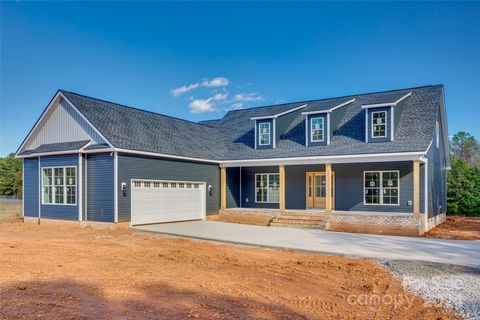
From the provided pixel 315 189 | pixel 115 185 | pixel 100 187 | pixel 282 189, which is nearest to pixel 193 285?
pixel 115 185

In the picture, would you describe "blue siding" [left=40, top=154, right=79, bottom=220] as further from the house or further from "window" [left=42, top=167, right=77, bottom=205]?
"window" [left=42, top=167, right=77, bottom=205]

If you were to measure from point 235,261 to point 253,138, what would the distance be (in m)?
12.3

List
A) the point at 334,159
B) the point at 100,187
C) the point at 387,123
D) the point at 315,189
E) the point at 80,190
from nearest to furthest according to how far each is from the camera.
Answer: the point at 100,187 < the point at 80,190 < the point at 334,159 < the point at 387,123 < the point at 315,189

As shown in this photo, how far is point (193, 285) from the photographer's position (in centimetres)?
632

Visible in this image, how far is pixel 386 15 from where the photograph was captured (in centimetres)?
1673

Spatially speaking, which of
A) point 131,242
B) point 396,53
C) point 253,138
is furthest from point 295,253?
point 396,53

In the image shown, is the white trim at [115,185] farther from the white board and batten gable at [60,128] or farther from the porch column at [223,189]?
the porch column at [223,189]

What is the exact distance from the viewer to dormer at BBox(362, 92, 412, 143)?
15.8m

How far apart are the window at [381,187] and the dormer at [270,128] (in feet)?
16.0

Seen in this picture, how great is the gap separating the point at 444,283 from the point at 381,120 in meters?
10.7

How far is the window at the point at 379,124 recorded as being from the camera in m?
16.1

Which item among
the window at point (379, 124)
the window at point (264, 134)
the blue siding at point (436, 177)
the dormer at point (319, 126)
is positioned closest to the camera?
the window at point (379, 124)

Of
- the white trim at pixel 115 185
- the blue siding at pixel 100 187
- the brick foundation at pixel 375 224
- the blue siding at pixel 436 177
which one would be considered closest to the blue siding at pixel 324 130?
the brick foundation at pixel 375 224

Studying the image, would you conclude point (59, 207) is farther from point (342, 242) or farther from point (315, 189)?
point (315, 189)
